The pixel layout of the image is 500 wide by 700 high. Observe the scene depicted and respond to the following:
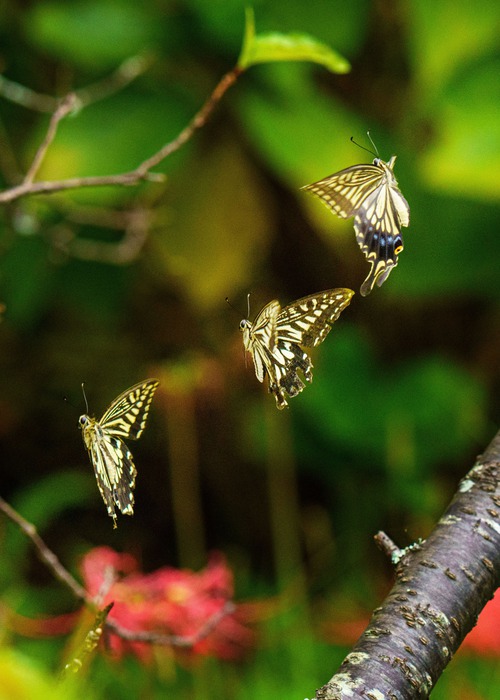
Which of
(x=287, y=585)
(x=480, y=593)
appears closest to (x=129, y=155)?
(x=287, y=585)

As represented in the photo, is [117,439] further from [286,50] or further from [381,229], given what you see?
[286,50]

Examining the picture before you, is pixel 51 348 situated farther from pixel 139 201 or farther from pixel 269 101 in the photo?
pixel 269 101

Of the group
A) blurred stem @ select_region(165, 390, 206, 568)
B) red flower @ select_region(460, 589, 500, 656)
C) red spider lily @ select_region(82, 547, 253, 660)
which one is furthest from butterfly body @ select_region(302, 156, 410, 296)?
blurred stem @ select_region(165, 390, 206, 568)

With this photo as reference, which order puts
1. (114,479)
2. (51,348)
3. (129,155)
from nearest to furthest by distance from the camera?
(114,479), (129,155), (51,348)

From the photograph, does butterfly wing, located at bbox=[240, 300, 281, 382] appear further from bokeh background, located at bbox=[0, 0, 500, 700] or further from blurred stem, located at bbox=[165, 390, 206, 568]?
blurred stem, located at bbox=[165, 390, 206, 568]

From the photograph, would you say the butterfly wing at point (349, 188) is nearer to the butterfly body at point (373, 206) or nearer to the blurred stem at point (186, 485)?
the butterfly body at point (373, 206)
